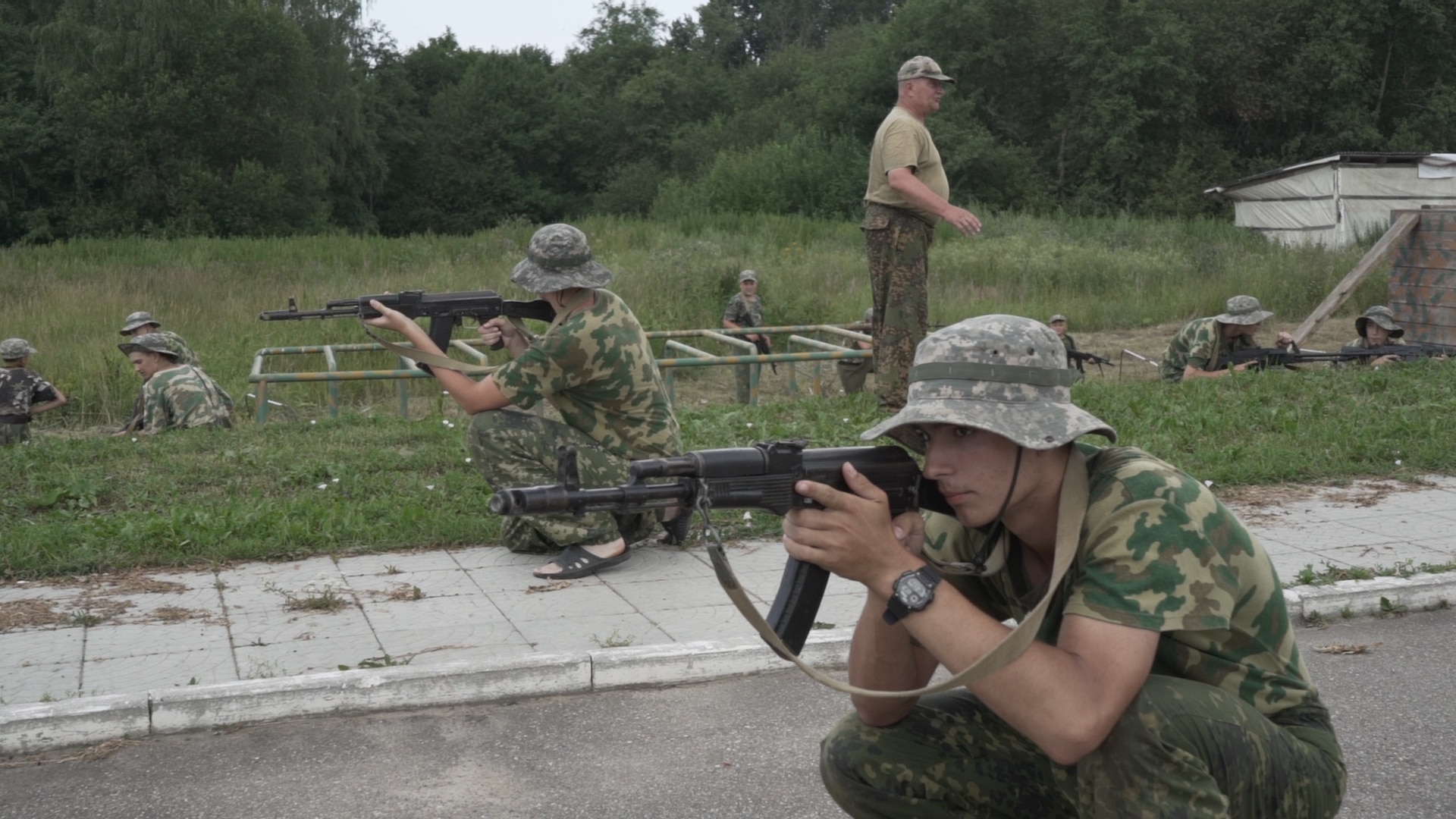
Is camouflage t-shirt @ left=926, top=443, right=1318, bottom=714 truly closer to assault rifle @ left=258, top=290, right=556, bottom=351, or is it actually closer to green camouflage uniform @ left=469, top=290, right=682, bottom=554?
green camouflage uniform @ left=469, top=290, right=682, bottom=554

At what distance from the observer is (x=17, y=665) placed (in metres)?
5.63

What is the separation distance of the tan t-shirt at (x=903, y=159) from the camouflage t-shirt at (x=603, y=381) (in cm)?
344

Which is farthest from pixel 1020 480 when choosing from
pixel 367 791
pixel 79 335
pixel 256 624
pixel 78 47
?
pixel 78 47

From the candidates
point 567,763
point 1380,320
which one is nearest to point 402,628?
point 567,763

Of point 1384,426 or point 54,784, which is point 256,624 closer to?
point 54,784

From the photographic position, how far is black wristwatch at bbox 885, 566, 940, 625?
112 inches

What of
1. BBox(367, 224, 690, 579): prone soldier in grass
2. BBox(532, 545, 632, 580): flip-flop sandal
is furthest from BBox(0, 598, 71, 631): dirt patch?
BBox(532, 545, 632, 580): flip-flop sandal

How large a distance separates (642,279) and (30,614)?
52.9ft

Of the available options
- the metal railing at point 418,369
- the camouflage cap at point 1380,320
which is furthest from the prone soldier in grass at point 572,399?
the camouflage cap at point 1380,320

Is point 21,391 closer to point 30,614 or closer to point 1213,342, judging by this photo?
point 30,614

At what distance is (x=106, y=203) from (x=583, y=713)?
1819 inches

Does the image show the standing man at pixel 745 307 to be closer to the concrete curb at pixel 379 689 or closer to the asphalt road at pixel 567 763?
the concrete curb at pixel 379 689

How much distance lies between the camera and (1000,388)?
2.93 m

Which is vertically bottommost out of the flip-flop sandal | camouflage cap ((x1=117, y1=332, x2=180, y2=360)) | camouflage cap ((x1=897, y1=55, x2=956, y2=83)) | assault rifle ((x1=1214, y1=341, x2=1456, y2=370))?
the flip-flop sandal
